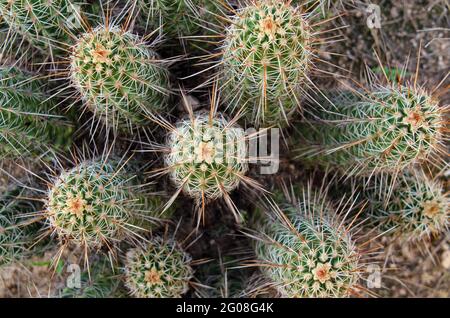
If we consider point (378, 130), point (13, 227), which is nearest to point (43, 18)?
point (13, 227)

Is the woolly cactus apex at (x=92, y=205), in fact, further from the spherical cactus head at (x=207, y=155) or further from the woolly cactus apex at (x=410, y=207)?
the woolly cactus apex at (x=410, y=207)

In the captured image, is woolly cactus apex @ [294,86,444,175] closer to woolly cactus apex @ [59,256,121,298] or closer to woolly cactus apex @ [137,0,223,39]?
woolly cactus apex @ [137,0,223,39]

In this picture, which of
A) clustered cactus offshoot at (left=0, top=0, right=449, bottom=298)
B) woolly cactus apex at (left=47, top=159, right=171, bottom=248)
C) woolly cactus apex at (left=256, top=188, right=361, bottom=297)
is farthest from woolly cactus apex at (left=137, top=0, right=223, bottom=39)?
woolly cactus apex at (left=256, top=188, right=361, bottom=297)

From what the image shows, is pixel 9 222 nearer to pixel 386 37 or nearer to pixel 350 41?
pixel 350 41

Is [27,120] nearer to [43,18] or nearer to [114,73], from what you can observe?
[43,18]

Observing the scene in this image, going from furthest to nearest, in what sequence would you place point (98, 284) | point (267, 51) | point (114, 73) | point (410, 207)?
point (98, 284) < point (410, 207) < point (114, 73) < point (267, 51)
